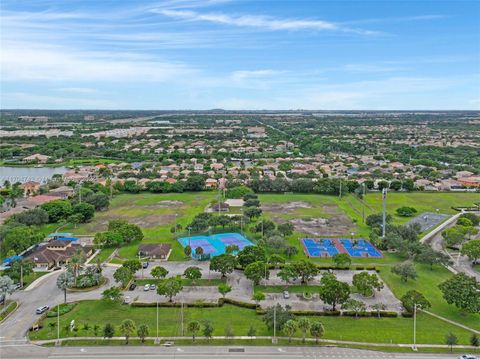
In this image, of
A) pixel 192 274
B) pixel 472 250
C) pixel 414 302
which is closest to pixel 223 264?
pixel 192 274

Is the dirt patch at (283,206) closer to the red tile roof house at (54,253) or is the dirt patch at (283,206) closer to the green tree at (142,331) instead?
the red tile roof house at (54,253)

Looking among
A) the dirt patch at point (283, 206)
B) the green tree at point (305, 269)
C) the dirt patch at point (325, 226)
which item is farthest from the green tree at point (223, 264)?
the dirt patch at point (283, 206)

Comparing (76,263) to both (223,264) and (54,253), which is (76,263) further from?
(223,264)

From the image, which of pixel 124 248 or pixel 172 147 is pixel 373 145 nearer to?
pixel 172 147

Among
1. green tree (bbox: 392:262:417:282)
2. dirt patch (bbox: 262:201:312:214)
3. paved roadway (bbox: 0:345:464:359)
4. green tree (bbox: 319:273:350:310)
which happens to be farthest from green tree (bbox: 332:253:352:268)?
dirt patch (bbox: 262:201:312:214)

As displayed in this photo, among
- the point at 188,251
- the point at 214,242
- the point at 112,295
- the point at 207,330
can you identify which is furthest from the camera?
the point at 214,242

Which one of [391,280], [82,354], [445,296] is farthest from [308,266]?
[82,354]
